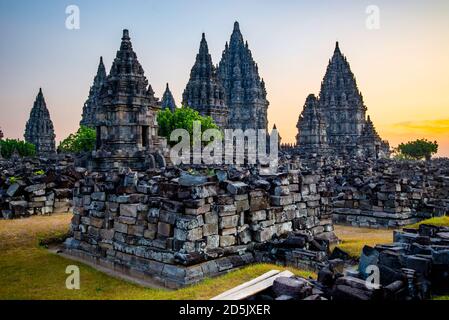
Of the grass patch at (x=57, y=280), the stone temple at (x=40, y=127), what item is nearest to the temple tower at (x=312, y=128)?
the grass patch at (x=57, y=280)

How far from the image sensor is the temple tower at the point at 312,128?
1615 inches

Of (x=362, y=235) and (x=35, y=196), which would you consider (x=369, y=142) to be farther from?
(x=35, y=196)

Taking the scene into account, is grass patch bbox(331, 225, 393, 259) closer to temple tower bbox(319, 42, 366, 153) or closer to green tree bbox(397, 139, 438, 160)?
temple tower bbox(319, 42, 366, 153)

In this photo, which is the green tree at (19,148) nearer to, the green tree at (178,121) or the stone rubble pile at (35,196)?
the green tree at (178,121)

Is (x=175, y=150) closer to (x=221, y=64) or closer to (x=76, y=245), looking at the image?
(x=76, y=245)

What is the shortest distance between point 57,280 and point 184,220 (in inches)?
109

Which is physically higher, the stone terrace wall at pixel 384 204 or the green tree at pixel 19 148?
the green tree at pixel 19 148

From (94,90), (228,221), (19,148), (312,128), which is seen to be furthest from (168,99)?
(228,221)

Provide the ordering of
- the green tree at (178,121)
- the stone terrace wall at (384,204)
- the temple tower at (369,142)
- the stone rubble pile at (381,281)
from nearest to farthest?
the stone rubble pile at (381,281)
the stone terrace wall at (384,204)
the green tree at (178,121)
the temple tower at (369,142)

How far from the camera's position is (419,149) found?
75500mm

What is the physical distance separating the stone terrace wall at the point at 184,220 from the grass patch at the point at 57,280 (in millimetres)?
523

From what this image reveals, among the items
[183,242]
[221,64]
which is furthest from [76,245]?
[221,64]

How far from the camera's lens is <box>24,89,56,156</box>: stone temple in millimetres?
61125
